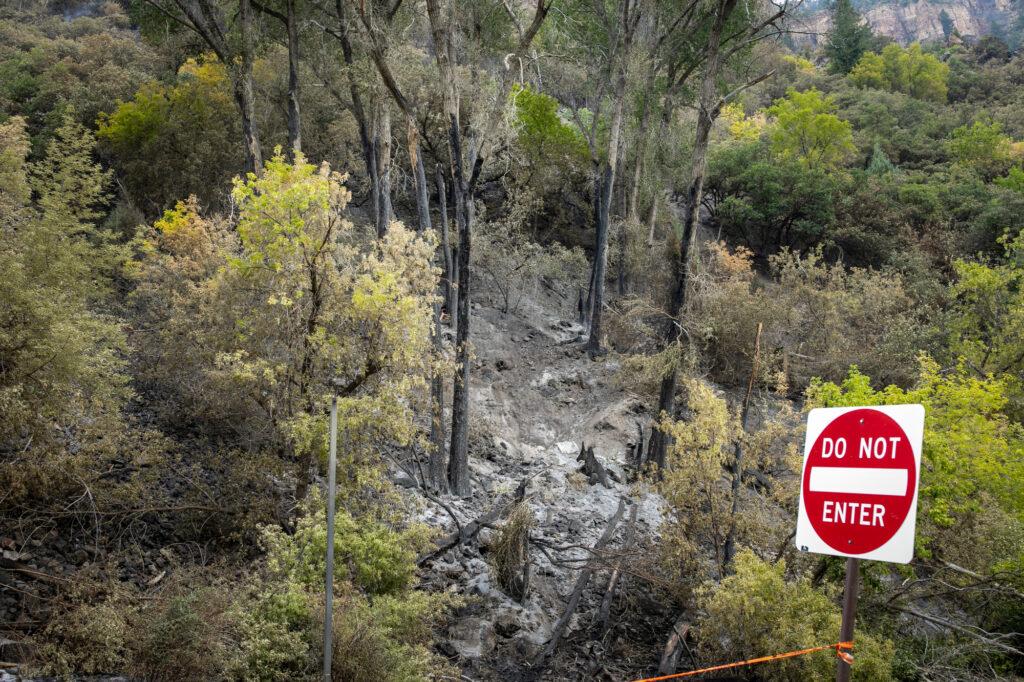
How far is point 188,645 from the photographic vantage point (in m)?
7.09

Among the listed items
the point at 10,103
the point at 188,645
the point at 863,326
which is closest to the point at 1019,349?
the point at 863,326

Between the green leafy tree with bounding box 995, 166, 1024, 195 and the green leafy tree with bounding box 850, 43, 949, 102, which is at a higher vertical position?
the green leafy tree with bounding box 850, 43, 949, 102

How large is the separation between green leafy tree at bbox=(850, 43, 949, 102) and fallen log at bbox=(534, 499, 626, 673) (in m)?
58.7

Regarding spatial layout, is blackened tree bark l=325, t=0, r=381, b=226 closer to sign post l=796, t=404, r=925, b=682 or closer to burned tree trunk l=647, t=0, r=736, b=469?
burned tree trunk l=647, t=0, r=736, b=469

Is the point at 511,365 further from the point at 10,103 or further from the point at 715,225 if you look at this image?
the point at 10,103

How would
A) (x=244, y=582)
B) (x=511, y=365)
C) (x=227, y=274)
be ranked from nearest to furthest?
(x=244, y=582), (x=227, y=274), (x=511, y=365)

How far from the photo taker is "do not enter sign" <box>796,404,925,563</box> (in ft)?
9.47

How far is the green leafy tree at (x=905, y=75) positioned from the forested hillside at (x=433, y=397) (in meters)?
37.8

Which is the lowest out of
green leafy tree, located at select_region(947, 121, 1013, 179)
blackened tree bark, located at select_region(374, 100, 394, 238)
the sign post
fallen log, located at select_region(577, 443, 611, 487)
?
fallen log, located at select_region(577, 443, 611, 487)

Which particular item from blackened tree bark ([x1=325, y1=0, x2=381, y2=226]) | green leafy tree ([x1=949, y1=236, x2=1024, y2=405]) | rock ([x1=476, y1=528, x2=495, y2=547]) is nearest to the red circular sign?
rock ([x1=476, y1=528, x2=495, y2=547])

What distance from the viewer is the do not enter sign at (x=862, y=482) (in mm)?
2887

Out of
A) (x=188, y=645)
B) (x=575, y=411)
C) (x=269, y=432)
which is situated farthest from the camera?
(x=575, y=411)

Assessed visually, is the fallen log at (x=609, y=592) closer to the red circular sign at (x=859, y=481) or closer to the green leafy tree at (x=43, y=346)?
the red circular sign at (x=859, y=481)

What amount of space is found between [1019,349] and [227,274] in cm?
1941
